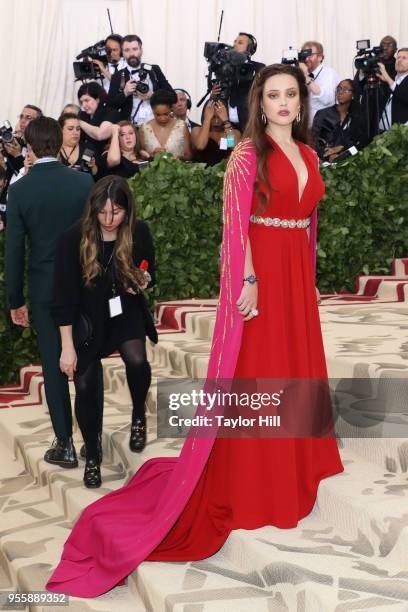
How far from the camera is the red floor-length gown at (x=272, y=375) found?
3328mm

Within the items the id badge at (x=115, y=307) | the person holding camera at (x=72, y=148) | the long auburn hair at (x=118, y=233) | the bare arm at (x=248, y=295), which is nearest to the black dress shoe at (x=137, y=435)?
the id badge at (x=115, y=307)

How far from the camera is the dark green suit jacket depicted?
4281 millimetres

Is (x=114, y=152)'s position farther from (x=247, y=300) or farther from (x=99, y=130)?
(x=247, y=300)

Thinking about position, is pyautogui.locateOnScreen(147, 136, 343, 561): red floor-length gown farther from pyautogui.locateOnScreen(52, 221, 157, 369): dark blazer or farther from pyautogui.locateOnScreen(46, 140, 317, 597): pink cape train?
pyautogui.locateOnScreen(52, 221, 157, 369): dark blazer

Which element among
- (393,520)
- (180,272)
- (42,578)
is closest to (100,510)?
(42,578)

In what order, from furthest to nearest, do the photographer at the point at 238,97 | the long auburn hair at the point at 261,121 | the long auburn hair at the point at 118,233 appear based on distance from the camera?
1. the photographer at the point at 238,97
2. the long auburn hair at the point at 118,233
3. the long auburn hair at the point at 261,121

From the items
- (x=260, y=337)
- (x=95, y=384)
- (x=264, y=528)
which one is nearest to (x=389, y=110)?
(x=95, y=384)

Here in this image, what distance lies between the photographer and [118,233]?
3990 mm

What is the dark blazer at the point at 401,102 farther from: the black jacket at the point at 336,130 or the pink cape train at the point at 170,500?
the pink cape train at the point at 170,500

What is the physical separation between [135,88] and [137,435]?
4911mm

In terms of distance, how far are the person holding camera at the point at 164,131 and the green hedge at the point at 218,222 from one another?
1.43 meters

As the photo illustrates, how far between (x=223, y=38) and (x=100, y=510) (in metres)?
9.13

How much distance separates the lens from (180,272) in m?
6.75

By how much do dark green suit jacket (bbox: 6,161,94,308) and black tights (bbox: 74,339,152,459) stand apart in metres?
0.52
